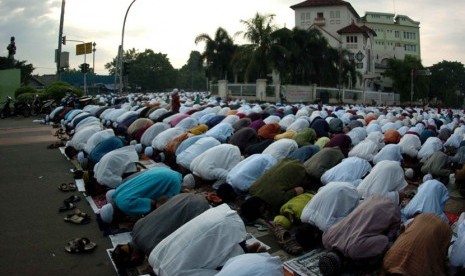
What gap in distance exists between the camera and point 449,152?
11.5m

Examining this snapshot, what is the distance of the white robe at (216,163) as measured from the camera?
824 centimetres

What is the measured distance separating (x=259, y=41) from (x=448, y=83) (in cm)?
5050

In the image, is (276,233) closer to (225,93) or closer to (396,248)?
(396,248)

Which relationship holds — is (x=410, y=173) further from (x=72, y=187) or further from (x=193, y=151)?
(x=72, y=187)

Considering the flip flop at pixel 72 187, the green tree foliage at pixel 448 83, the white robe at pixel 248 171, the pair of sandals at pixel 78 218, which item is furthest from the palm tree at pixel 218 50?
the green tree foliage at pixel 448 83

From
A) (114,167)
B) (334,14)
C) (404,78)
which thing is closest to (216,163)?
(114,167)

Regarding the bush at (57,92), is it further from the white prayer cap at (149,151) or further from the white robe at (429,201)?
the white robe at (429,201)

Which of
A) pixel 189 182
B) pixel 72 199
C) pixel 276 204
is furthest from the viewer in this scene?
pixel 189 182

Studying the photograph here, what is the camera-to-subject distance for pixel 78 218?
22.7 feet

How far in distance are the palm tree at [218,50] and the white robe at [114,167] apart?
29.5 m

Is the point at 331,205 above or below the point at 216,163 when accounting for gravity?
below

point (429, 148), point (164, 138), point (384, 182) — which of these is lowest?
point (384, 182)

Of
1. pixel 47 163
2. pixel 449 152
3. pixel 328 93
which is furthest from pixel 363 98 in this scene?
pixel 47 163

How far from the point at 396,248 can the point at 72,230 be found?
15.1ft
